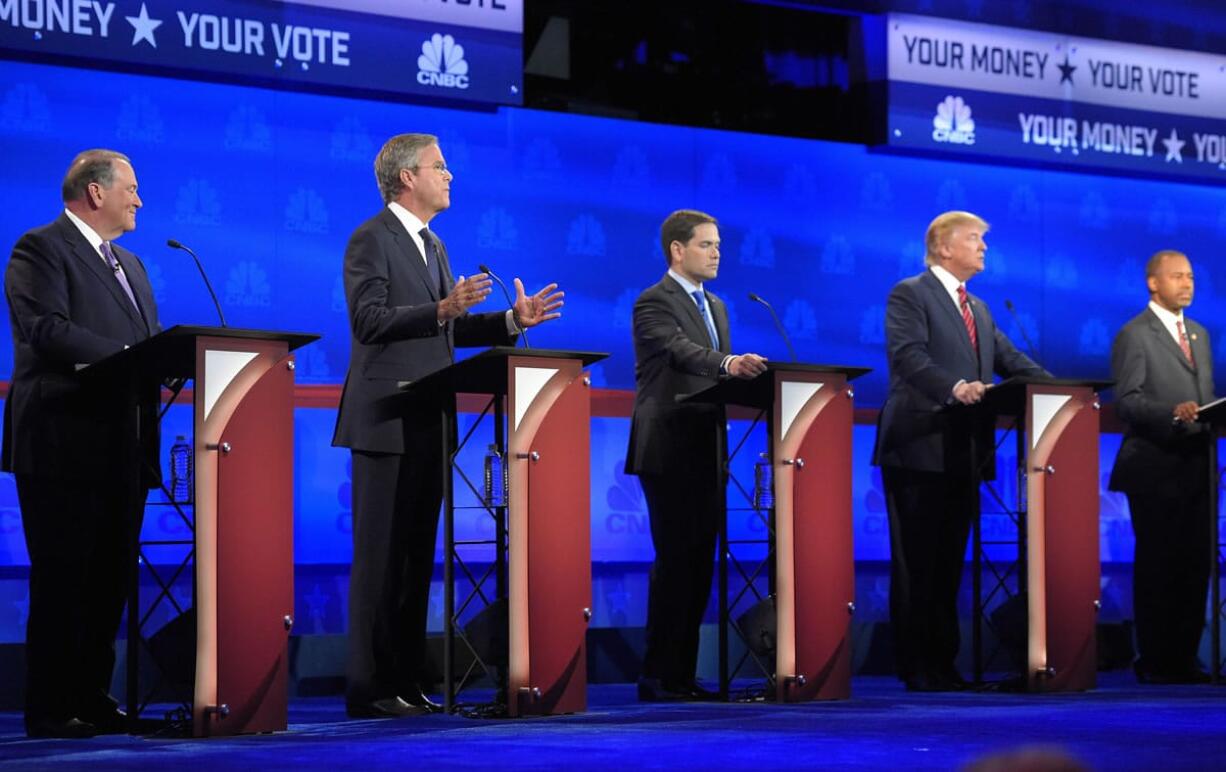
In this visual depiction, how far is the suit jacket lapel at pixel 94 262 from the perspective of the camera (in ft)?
15.1

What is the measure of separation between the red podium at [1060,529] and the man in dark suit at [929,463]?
6.8 inches

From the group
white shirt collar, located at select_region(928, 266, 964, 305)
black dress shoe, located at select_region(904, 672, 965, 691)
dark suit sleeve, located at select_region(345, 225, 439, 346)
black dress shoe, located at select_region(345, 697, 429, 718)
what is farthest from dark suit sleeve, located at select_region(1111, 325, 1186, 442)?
black dress shoe, located at select_region(345, 697, 429, 718)

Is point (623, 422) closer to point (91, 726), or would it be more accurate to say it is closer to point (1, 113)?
point (1, 113)

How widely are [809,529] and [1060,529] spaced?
3.39 ft

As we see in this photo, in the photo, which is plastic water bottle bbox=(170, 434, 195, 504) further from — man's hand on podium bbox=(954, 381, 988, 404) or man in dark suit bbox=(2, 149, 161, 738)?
man's hand on podium bbox=(954, 381, 988, 404)

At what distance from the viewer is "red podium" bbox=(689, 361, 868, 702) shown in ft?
17.9

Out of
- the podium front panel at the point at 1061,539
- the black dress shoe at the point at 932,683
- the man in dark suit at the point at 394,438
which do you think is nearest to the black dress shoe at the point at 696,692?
the black dress shoe at the point at 932,683

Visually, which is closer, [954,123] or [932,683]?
[932,683]

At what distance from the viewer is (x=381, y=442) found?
507 cm

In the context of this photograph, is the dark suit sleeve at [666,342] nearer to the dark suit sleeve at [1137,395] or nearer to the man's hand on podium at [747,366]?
the man's hand on podium at [747,366]

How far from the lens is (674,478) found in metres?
5.86

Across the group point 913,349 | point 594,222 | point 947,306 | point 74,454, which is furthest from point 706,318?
point 74,454

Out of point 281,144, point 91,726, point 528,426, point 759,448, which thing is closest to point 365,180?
point 281,144

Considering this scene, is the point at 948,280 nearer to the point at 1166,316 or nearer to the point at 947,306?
the point at 947,306
